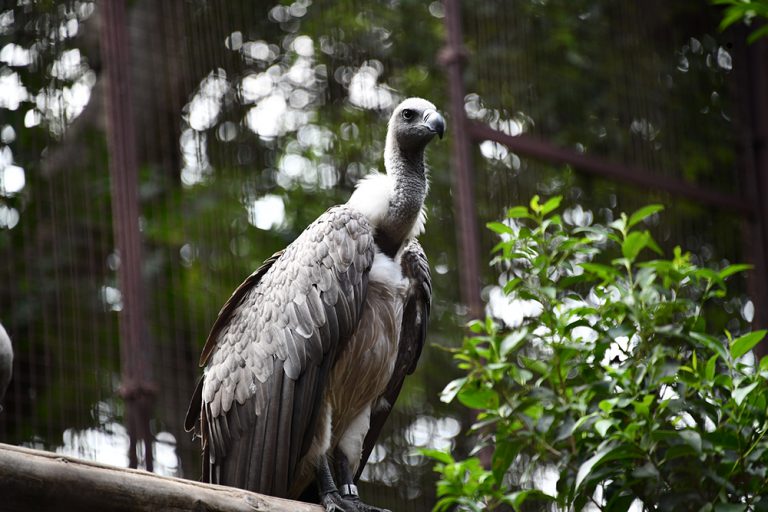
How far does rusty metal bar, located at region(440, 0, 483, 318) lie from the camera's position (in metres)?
7.41

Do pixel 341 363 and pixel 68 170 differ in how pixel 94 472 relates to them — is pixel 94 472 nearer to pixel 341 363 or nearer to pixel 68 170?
pixel 341 363

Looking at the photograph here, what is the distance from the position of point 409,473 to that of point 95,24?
364 centimetres

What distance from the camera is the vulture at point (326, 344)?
5.08 metres

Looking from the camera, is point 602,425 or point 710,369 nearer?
point 602,425

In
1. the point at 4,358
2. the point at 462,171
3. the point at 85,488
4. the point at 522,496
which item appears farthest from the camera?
the point at 462,171

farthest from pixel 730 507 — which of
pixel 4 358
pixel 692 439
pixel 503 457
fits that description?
pixel 4 358

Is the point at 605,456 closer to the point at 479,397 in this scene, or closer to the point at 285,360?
the point at 479,397

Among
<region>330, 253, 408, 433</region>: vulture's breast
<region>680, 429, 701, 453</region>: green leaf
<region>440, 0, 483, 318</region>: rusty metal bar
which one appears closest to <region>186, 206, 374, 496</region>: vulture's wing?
<region>330, 253, 408, 433</region>: vulture's breast

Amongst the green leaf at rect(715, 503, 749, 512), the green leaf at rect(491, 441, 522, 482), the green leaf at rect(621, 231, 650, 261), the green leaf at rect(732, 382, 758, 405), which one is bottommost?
the green leaf at rect(715, 503, 749, 512)

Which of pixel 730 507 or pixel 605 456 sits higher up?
pixel 605 456

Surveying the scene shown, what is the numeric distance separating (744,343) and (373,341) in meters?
1.55

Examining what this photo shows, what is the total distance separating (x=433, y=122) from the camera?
5.51 meters

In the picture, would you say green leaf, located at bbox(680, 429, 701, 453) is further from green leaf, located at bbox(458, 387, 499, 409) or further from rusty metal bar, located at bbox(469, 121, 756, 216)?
rusty metal bar, located at bbox(469, 121, 756, 216)

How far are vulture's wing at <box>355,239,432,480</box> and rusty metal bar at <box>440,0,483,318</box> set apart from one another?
1644 millimetres
